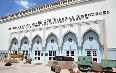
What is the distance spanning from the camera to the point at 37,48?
34.7 m

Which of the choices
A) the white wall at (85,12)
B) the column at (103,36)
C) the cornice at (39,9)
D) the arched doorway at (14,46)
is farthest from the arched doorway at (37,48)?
the column at (103,36)

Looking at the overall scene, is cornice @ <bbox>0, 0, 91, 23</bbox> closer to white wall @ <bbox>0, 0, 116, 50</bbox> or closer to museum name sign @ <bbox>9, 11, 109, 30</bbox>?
white wall @ <bbox>0, 0, 116, 50</bbox>

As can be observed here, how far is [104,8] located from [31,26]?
1758 cm

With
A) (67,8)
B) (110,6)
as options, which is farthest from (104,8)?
(67,8)

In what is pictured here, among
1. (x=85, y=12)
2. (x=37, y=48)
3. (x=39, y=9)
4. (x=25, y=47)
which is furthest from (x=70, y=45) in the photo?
(x=25, y=47)

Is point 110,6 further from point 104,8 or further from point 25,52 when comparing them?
point 25,52

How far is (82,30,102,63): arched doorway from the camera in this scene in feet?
89.4

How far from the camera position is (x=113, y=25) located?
26.1 metres

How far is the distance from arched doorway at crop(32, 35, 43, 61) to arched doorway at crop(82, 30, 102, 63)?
34.5 feet

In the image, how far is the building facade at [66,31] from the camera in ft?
88.1

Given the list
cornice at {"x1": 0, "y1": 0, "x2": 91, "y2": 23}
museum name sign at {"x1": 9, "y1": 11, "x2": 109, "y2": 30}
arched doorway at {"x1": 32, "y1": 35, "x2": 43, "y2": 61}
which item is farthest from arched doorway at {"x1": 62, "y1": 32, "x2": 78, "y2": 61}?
cornice at {"x1": 0, "y1": 0, "x2": 91, "y2": 23}

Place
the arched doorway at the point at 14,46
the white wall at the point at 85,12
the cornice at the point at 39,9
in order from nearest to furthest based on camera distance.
Answer: the white wall at the point at 85,12, the cornice at the point at 39,9, the arched doorway at the point at 14,46

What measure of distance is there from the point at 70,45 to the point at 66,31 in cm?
289

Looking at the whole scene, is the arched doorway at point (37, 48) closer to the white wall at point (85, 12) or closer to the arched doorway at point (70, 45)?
the white wall at point (85, 12)
